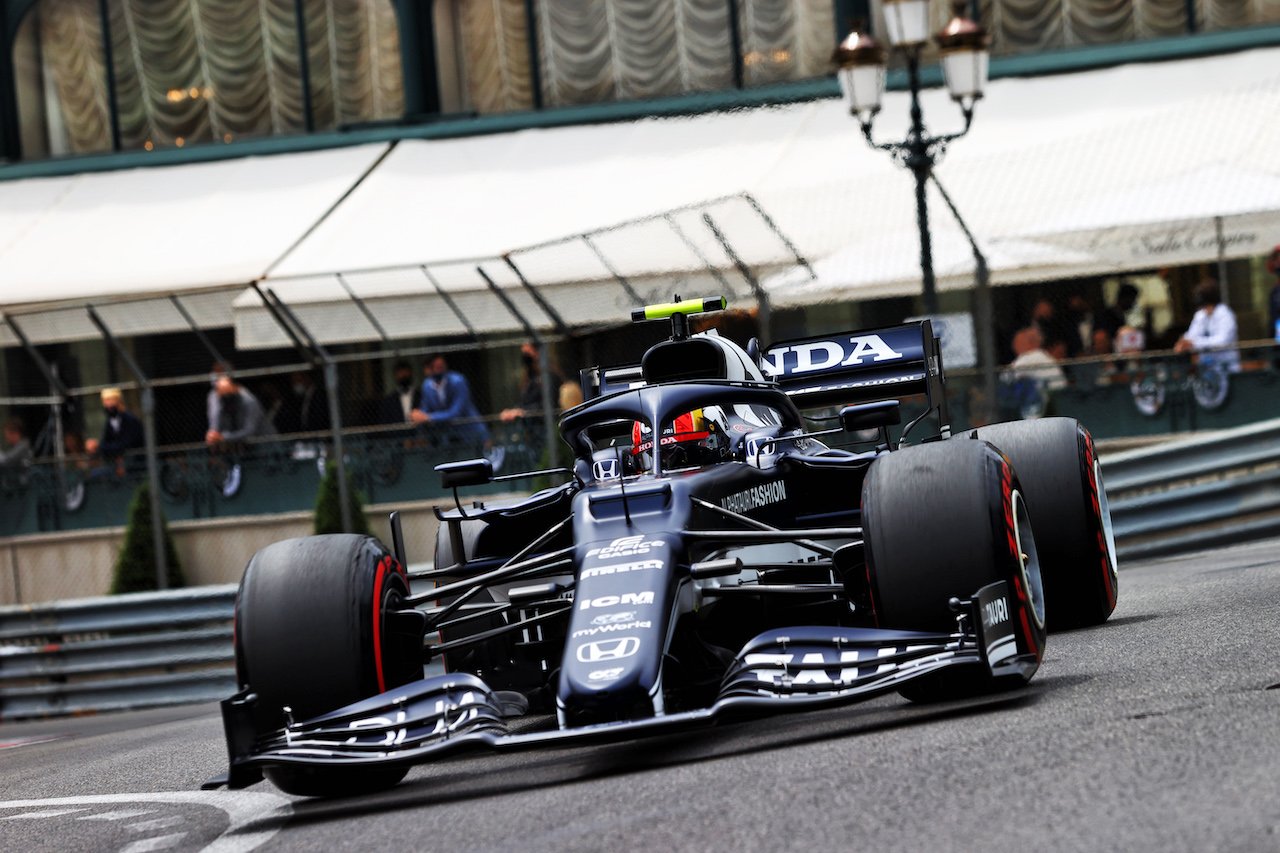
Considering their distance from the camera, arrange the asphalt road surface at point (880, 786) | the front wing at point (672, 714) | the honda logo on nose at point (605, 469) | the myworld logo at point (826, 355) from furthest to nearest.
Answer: the myworld logo at point (826, 355) → the honda logo on nose at point (605, 469) → the front wing at point (672, 714) → the asphalt road surface at point (880, 786)

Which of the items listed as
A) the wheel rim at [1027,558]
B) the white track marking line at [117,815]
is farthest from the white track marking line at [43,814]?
the wheel rim at [1027,558]

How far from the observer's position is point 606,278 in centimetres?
1405

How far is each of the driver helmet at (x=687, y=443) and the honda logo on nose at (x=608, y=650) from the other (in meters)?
1.63

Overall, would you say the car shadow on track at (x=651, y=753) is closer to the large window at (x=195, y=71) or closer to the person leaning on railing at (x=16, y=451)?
the person leaning on railing at (x=16, y=451)

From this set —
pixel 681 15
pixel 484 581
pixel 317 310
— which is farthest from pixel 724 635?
pixel 681 15

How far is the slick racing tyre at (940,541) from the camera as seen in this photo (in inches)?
207

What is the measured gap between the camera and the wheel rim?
5605 mm

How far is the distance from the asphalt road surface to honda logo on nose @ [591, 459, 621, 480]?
1.18 meters

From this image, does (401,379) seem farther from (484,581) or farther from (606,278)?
(484,581)

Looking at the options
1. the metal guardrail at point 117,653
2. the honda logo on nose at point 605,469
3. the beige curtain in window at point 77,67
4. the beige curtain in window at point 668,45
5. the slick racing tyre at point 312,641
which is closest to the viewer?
the slick racing tyre at point 312,641

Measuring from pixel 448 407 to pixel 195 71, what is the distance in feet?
34.8

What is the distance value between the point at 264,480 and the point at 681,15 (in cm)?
981

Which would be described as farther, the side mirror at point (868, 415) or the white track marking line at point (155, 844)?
the side mirror at point (868, 415)

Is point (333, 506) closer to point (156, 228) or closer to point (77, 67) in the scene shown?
point (156, 228)
